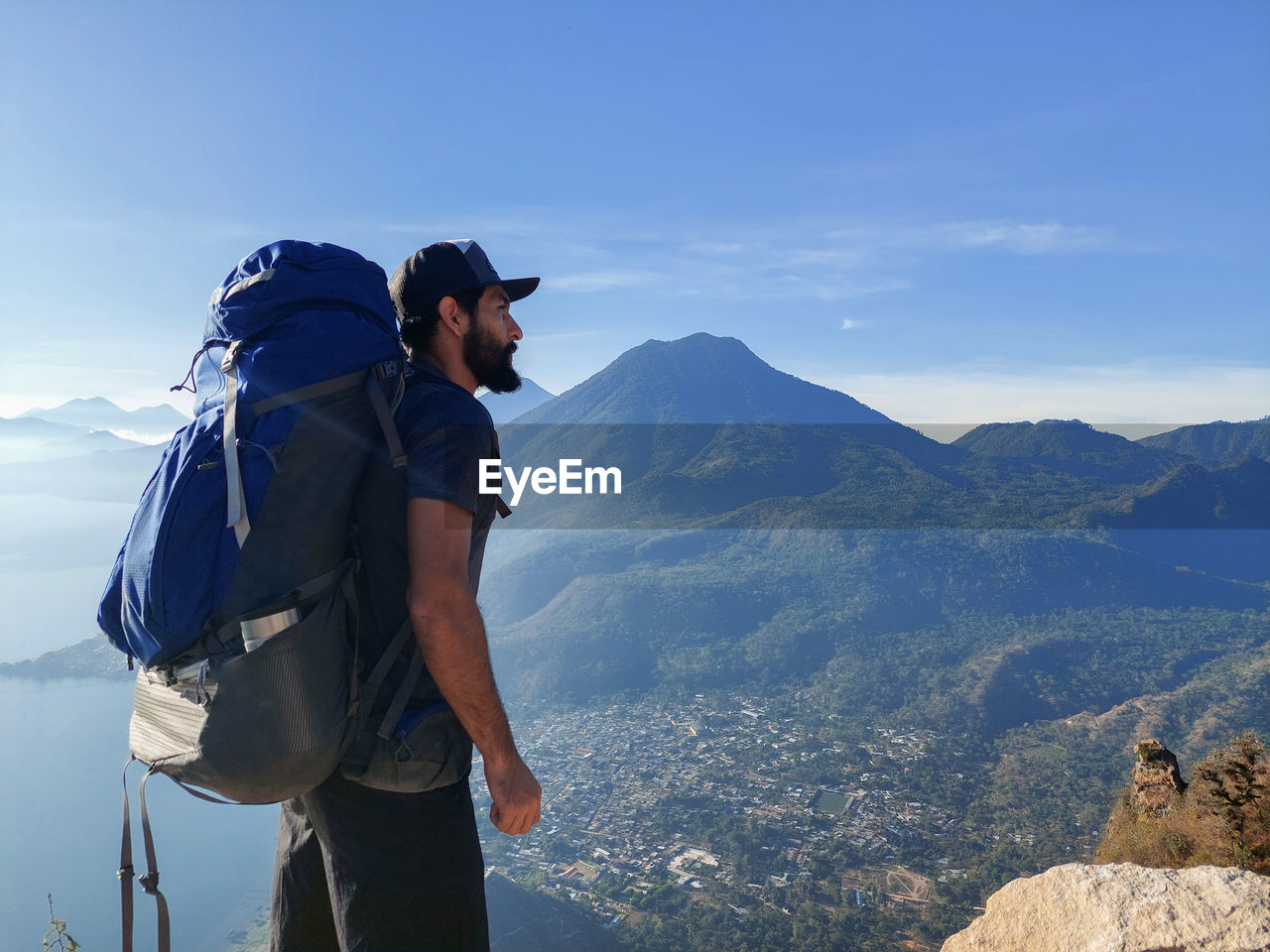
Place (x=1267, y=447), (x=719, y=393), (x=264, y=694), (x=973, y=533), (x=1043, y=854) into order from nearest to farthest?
(x=264, y=694) → (x=1043, y=854) → (x=973, y=533) → (x=1267, y=447) → (x=719, y=393)

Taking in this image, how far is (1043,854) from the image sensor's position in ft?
79.6

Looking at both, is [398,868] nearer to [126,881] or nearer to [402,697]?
[402,697]

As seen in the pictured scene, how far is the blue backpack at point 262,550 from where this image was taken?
4.62 feet

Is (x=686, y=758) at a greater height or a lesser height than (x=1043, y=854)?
lesser

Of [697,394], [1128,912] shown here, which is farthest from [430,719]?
[697,394]

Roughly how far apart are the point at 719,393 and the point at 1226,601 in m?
74.4

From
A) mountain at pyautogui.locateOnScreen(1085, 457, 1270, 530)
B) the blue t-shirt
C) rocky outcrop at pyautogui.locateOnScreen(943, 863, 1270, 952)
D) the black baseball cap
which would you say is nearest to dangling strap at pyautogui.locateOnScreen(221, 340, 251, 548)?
the blue t-shirt

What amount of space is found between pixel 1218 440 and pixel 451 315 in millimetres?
159866

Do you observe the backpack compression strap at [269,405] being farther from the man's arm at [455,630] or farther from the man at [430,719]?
the man's arm at [455,630]

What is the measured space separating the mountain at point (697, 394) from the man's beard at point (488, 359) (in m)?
111

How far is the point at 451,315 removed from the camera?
183cm

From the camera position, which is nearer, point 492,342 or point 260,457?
point 260,457

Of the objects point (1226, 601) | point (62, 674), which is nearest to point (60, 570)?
point (62, 674)

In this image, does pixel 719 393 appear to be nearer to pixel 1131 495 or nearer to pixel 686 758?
pixel 1131 495
